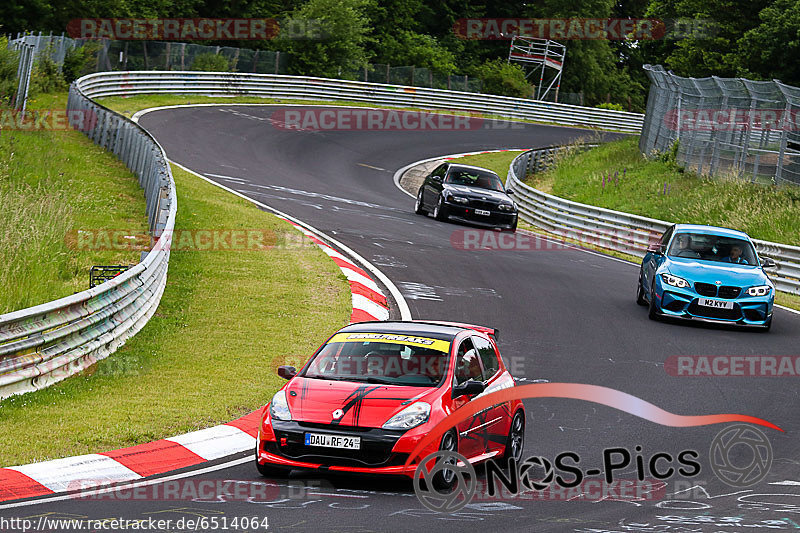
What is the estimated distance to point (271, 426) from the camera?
851 cm

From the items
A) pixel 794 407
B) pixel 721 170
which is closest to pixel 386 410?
pixel 794 407

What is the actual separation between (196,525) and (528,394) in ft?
18.5

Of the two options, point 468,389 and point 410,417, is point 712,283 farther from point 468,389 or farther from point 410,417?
point 410,417

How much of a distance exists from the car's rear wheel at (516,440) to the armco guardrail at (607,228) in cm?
1434

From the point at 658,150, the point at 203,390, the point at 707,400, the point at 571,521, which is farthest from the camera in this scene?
the point at 658,150

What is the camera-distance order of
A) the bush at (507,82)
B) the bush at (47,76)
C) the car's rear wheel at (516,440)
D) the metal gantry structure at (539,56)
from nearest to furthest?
the car's rear wheel at (516,440), the bush at (47,76), the bush at (507,82), the metal gantry structure at (539,56)

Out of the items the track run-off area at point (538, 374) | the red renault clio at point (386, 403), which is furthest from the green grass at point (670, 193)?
the red renault clio at point (386, 403)

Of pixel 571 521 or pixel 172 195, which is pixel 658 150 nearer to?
pixel 172 195

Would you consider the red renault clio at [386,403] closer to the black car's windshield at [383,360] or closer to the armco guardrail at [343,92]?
the black car's windshield at [383,360]

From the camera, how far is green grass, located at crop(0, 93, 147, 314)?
45.0 ft

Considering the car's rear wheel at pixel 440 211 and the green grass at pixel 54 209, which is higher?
the green grass at pixel 54 209

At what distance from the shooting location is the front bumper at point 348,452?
823 centimetres

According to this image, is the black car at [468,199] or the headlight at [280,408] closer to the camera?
the headlight at [280,408]

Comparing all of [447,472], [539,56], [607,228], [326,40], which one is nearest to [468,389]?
[447,472]
